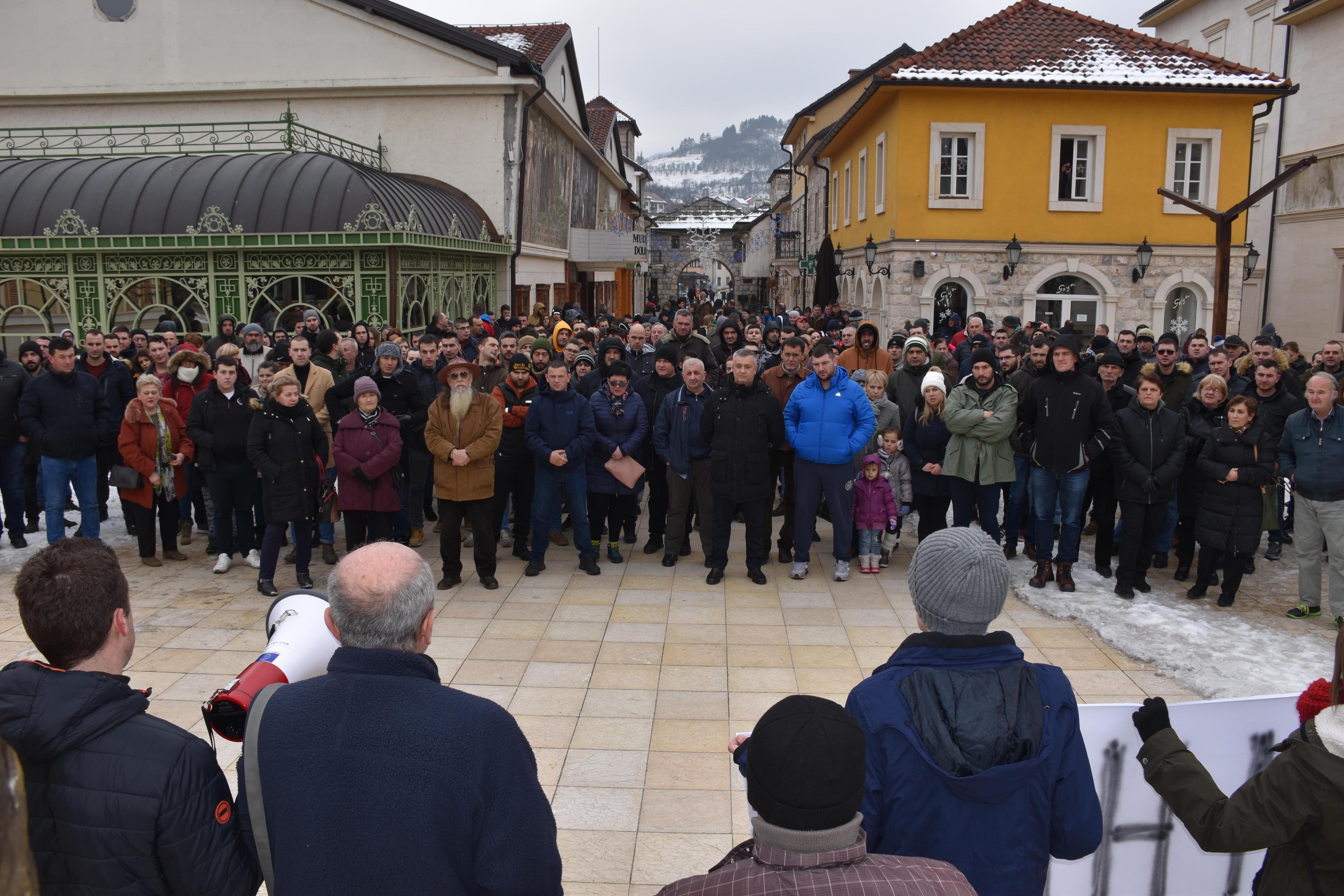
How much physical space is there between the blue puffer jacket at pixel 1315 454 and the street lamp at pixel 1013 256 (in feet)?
41.2

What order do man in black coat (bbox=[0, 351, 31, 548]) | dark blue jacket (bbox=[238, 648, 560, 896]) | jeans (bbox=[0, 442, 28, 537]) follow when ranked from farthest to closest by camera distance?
jeans (bbox=[0, 442, 28, 537])
man in black coat (bbox=[0, 351, 31, 548])
dark blue jacket (bbox=[238, 648, 560, 896])

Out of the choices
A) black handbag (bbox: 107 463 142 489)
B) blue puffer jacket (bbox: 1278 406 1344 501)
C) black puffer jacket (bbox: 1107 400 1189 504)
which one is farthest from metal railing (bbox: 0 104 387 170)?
blue puffer jacket (bbox: 1278 406 1344 501)

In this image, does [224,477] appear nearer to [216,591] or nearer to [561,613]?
[216,591]

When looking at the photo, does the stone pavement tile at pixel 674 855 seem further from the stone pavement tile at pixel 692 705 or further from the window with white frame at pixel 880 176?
the window with white frame at pixel 880 176

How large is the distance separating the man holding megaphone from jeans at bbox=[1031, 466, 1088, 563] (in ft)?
22.0

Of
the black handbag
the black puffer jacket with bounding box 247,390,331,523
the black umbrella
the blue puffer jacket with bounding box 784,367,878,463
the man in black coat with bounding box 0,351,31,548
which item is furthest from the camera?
the black umbrella

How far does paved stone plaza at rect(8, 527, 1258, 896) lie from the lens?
15.0 feet

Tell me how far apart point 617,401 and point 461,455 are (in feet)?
5.23

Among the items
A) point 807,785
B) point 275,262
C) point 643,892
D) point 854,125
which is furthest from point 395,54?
point 807,785

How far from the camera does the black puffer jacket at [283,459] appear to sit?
25.1ft

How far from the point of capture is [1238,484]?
7.52m

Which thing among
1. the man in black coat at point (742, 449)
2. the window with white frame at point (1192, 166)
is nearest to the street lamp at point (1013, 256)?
the window with white frame at point (1192, 166)

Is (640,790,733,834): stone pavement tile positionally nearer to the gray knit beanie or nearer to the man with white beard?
the gray knit beanie

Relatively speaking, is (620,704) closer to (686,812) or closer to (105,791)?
(686,812)
